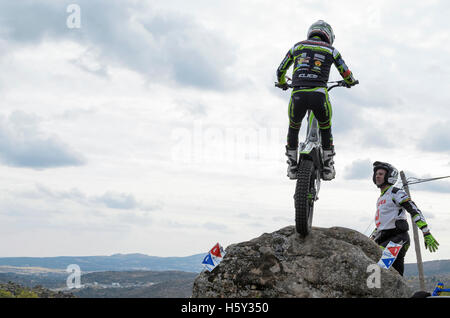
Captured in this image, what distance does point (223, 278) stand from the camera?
793cm

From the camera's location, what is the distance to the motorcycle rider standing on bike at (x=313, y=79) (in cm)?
798

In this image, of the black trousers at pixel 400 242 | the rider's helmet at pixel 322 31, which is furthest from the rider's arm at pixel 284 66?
the black trousers at pixel 400 242

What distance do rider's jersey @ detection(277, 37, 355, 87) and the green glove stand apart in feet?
12.4

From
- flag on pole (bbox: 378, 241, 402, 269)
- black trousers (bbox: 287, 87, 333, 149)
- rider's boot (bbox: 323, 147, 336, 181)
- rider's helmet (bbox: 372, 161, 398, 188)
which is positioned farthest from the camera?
rider's helmet (bbox: 372, 161, 398, 188)

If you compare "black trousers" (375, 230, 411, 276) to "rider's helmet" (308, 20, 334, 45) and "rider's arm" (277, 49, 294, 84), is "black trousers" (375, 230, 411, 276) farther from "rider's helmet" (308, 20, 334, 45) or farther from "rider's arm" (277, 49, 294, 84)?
"rider's helmet" (308, 20, 334, 45)

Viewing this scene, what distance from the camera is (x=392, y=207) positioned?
944cm

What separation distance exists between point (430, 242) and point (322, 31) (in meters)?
4.78

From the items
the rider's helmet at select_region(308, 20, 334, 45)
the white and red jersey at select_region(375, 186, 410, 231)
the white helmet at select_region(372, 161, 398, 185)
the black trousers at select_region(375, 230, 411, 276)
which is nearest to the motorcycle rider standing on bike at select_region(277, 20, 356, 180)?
the rider's helmet at select_region(308, 20, 334, 45)

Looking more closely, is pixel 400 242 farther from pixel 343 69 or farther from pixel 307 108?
pixel 343 69

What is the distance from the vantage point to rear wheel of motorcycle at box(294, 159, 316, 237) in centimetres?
771

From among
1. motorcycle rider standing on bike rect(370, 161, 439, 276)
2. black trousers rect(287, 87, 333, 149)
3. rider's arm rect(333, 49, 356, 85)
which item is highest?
rider's arm rect(333, 49, 356, 85)
